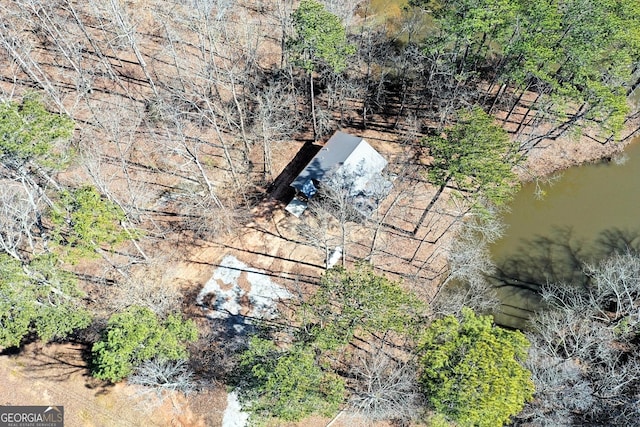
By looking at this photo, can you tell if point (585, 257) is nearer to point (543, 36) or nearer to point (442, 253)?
point (442, 253)

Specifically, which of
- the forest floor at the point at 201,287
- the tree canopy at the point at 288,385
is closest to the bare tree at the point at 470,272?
the forest floor at the point at 201,287

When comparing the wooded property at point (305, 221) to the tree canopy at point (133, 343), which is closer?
the tree canopy at point (133, 343)

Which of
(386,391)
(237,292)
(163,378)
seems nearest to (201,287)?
(237,292)

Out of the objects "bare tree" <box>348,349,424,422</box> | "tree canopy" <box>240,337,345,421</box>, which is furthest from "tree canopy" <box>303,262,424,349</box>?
"bare tree" <box>348,349,424,422</box>

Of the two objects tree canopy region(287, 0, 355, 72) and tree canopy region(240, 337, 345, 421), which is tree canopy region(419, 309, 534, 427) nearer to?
tree canopy region(240, 337, 345, 421)

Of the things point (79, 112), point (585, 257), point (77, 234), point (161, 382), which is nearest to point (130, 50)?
point (79, 112)

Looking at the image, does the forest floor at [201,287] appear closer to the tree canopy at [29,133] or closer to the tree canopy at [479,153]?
the tree canopy at [479,153]
